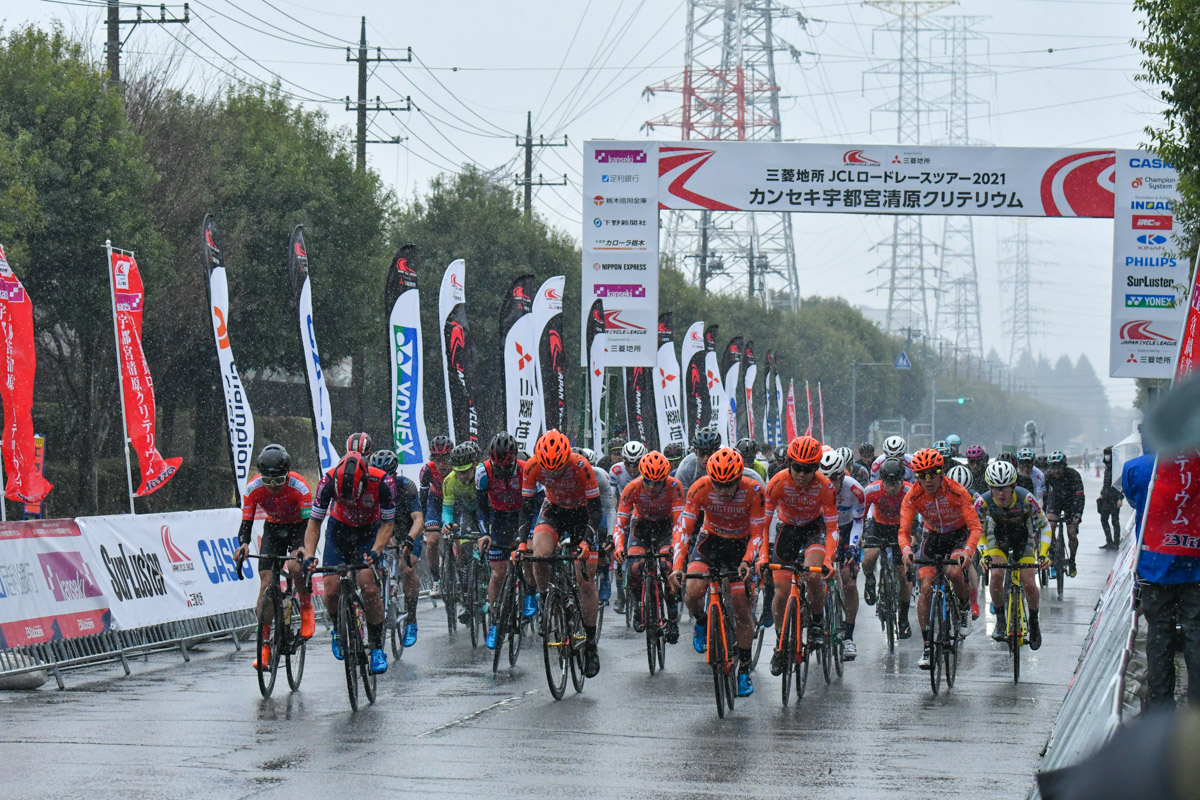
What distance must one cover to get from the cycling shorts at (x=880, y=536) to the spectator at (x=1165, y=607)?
674cm

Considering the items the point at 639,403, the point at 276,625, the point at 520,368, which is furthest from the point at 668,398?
the point at 276,625

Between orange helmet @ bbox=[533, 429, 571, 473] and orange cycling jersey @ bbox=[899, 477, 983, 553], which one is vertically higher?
orange helmet @ bbox=[533, 429, 571, 473]

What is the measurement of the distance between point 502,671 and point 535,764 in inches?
173

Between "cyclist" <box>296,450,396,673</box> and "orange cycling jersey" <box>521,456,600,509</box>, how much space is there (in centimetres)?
135

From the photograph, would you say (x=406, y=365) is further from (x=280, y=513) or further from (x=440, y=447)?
(x=280, y=513)

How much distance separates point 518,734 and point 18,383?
918cm

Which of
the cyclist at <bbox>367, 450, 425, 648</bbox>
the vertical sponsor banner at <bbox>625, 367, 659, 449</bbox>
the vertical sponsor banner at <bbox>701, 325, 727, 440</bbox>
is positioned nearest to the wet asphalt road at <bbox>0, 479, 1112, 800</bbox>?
the cyclist at <bbox>367, 450, 425, 648</bbox>

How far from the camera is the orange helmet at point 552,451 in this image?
11641 millimetres

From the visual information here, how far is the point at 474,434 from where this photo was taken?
23219 millimetres

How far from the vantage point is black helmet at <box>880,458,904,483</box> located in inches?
560

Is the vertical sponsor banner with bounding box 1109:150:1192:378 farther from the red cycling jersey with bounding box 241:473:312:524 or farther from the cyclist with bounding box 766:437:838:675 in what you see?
the red cycling jersey with bounding box 241:473:312:524

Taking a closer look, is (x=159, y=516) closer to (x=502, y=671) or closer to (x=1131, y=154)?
(x=502, y=671)

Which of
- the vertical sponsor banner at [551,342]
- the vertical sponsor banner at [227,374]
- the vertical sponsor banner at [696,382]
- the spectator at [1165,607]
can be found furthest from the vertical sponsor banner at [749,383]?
the spectator at [1165,607]

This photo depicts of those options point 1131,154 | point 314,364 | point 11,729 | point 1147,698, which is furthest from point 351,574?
point 1131,154
